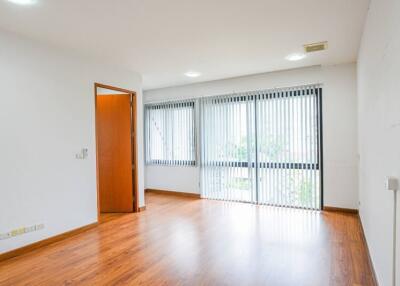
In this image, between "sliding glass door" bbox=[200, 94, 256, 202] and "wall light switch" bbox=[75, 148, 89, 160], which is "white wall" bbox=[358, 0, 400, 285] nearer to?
"sliding glass door" bbox=[200, 94, 256, 202]

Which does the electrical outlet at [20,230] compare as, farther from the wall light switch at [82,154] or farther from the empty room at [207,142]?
the wall light switch at [82,154]

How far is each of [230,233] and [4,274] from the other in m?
2.51

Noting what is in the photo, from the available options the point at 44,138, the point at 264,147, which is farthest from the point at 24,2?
the point at 264,147

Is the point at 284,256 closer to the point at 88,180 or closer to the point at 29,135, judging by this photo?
the point at 88,180

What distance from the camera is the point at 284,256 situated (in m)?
2.74

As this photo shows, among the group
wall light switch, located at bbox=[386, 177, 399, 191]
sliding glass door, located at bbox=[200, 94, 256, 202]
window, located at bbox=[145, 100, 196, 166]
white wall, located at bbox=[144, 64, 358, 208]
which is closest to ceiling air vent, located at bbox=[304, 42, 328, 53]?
white wall, located at bbox=[144, 64, 358, 208]

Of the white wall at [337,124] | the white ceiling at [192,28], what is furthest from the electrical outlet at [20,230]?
the white wall at [337,124]

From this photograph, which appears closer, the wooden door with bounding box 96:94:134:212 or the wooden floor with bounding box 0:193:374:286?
the wooden floor with bounding box 0:193:374:286

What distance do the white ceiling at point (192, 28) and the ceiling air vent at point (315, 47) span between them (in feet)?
0.32

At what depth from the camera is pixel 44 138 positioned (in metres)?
3.17

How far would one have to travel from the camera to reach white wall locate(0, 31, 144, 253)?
283cm

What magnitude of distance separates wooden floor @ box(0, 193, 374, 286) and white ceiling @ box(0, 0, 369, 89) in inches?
97.6

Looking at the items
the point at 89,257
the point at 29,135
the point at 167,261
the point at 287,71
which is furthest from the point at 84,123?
the point at 287,71

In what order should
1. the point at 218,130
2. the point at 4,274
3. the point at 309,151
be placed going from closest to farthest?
the point at 4,274
the point at 309,151
the point at 218,130
